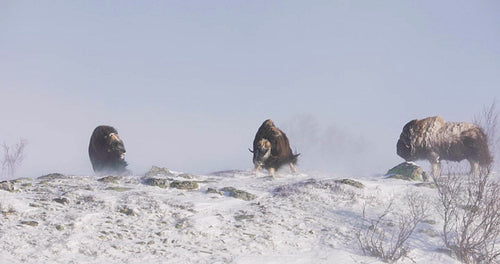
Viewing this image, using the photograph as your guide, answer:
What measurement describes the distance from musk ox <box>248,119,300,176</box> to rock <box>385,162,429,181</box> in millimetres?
3573

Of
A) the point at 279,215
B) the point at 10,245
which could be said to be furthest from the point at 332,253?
the point at 10,245

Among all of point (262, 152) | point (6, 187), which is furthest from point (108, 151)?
point (6, 187)

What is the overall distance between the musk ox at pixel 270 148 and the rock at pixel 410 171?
11.7 ft

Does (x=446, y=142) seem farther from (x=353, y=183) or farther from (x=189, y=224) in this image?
(x=189, y=224)

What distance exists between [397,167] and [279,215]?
828 cm

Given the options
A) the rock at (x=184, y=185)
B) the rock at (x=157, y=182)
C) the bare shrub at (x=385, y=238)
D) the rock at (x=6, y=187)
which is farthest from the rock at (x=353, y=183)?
the rock at (x=6, y=187)

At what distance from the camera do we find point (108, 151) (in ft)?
52.2

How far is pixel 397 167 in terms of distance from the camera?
16.1 meters

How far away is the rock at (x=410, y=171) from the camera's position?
15297 mm

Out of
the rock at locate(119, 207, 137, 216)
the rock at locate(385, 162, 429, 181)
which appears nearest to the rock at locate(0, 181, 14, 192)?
the rock at locate(119, 207, 137, 216)

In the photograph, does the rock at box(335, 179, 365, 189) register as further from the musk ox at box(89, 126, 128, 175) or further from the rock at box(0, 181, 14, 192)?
the musk ox at box(89, 126, 128, 175)

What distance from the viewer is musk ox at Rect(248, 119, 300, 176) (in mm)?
14766

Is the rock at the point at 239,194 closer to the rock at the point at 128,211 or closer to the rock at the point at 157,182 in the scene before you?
the rock at the point at 157,182

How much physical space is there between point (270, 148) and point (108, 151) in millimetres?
5627
